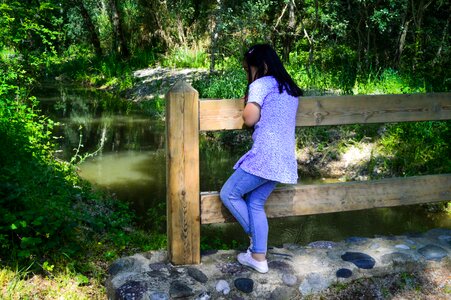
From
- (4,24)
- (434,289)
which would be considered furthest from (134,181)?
(434,289)

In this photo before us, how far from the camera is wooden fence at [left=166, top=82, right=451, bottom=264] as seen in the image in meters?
3.11

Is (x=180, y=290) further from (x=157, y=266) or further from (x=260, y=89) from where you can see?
(x=260, y=89)

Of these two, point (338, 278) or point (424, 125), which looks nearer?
point (338, 278)

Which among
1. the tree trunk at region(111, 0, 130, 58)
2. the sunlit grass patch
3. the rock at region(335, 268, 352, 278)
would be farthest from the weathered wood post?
the tree trunk at region(111, 0, 130, 58)

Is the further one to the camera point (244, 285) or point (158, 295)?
point (244, 285)

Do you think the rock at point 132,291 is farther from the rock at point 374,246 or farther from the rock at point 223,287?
the rock at point 374,246

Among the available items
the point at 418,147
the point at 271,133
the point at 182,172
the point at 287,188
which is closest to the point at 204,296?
the point at 182,172

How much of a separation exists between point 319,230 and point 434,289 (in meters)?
2.62

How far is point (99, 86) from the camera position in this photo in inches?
761

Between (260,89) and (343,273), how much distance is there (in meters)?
1.44

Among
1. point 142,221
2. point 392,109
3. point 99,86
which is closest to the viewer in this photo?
point 392,109

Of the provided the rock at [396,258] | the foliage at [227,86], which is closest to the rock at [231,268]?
the rock at [396,258]

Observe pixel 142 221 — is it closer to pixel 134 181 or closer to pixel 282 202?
pixel 134 181

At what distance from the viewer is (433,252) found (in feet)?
12.2
